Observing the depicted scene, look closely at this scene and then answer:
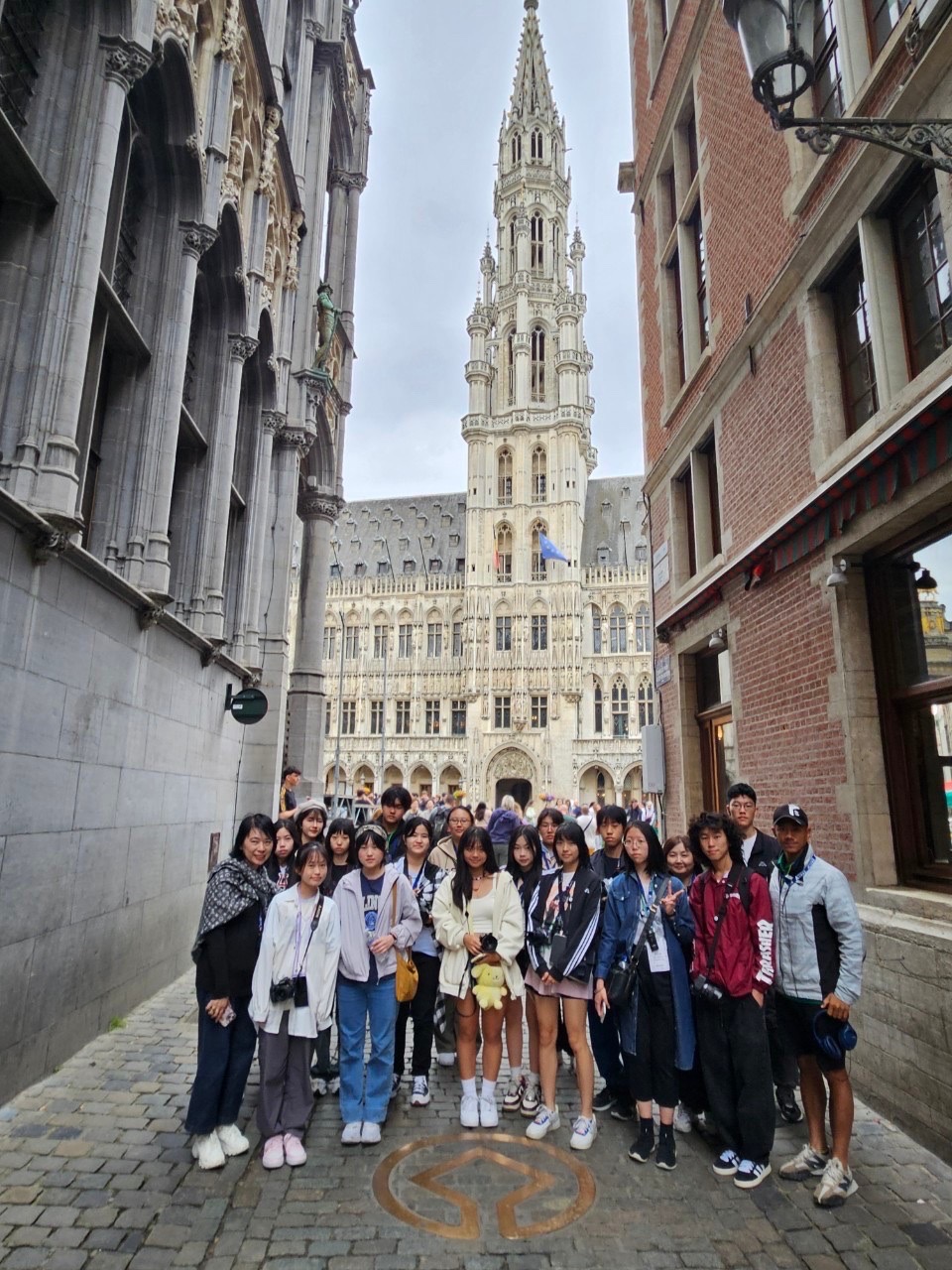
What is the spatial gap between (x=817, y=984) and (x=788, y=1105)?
62.4 inches

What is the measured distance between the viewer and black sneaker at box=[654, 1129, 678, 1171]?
173 inches

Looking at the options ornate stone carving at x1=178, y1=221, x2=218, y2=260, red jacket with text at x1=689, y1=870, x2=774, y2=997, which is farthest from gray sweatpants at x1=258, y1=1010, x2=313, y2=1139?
ornate stone carving at x1=178, y1=221, x2=218, y2=260

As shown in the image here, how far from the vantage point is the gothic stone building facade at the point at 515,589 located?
49625 mm

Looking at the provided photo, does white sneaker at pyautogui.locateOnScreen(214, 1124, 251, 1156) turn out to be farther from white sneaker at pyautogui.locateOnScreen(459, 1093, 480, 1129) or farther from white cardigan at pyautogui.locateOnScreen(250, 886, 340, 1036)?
white sneaker at pyautogui.locateOnScreen(459, 1093, 480, 1129)

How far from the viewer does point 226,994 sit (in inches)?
180

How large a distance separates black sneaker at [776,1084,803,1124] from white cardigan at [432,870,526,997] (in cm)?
203

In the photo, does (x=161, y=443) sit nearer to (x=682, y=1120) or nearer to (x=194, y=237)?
(x=194, y=237)

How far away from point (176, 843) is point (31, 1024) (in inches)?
134

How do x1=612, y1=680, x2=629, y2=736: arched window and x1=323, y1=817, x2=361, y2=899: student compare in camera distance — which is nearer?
x1=323, y1=817, x2=361, y2=899: student

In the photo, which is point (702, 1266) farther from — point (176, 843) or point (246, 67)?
point (246, 67)

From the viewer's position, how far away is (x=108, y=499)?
8.54m

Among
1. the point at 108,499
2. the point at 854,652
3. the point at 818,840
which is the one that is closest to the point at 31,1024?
the point at 108,499

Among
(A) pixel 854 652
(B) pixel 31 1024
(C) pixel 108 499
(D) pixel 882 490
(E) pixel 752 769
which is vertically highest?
(C) pixel 108 499

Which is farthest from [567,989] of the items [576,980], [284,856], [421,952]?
[284,856]
